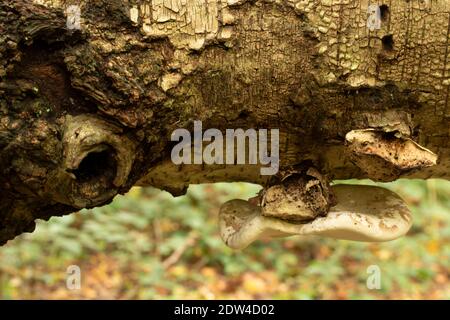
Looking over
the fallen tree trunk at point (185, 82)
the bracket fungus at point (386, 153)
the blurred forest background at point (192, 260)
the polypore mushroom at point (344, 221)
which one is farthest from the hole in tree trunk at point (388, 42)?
the blurred forest background at point (192, 260)

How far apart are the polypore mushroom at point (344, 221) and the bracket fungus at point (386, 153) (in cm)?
20

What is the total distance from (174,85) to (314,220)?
59 cm

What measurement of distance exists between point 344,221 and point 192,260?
13.2 ft

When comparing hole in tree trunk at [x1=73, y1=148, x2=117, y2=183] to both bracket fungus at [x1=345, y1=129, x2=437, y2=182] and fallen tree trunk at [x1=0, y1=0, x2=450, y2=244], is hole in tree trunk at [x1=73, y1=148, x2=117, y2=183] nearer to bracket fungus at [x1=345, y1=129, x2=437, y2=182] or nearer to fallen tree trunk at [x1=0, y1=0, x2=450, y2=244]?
fallen tree trunk at [x1=0, y1=0, x2=450, y2=244]

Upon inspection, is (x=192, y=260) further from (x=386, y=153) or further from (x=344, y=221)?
(x=386, y=153)

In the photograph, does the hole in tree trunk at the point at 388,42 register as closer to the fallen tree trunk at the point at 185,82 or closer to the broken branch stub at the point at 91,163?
the fallen tree trunk at the point at 185,82

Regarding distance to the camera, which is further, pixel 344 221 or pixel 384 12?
pixel 344 221

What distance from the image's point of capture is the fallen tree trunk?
1.50 m

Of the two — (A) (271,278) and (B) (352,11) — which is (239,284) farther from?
(B) (352,11)

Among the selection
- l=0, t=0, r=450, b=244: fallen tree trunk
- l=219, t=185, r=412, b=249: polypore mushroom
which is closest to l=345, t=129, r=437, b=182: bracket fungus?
l=0, t=0, r=450, b=244: fallen tree trunk

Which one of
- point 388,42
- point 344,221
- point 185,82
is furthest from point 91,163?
point 388,42

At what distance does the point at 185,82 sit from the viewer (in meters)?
1.59

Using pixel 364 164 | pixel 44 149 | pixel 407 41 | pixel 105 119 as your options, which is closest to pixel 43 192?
pixel 44 149

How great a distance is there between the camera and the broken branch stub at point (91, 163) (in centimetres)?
149
